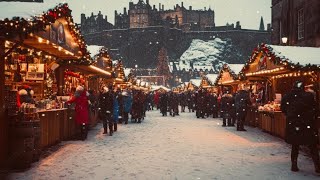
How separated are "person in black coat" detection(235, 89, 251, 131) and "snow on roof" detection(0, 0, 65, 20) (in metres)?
9.21

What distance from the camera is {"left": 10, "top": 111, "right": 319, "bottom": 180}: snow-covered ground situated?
7802 millimetres

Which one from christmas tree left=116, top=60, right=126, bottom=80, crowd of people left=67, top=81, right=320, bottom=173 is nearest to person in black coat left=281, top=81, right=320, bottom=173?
crowd of people left=67, top=81, right=320, bottom=173

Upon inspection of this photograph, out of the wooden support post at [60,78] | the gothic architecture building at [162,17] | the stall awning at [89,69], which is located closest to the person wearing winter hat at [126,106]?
the stall awning at [89,69]

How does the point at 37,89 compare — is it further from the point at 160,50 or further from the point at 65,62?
the point at 160,50

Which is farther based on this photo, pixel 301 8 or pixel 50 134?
pixel 301 8

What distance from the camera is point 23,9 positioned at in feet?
30.0

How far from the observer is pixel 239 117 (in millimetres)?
17156

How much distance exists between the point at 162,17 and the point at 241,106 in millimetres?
115652

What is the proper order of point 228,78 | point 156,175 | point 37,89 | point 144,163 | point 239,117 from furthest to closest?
point 228,78 → point 239,117 → point 37,89 → point 144,163 → point 156,175

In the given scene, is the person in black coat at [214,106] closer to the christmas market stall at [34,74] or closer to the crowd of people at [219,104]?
the crowd of people at [219,104]

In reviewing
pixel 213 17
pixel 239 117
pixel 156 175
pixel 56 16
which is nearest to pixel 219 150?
pixel 156 175

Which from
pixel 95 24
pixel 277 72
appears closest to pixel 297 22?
pixel 277 72

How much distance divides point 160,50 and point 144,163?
91.7 meters

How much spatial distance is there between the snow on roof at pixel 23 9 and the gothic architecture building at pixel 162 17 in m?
104
